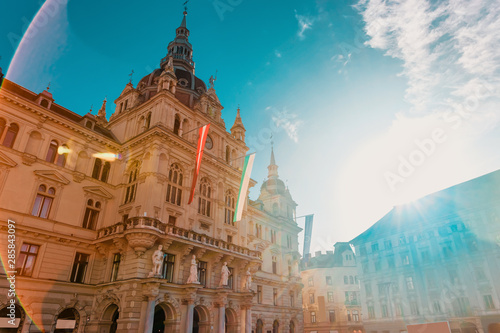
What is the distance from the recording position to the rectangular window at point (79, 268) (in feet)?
86.8

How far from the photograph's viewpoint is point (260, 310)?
4066 centimetres

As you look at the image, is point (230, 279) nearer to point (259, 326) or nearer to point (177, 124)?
point (259, 326)

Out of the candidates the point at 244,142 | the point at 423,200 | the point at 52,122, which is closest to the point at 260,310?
the point at 244,142

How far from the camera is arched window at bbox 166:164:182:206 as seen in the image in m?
30.7

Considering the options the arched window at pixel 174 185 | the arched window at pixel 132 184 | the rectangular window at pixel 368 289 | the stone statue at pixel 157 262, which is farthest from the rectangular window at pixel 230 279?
the rectangular window at pixel 368 289

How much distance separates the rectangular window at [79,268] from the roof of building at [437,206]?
45.9 m

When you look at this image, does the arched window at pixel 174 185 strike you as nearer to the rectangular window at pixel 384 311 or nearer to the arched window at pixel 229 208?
the arched window at pixel 229 208

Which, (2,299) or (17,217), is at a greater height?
(17,217)

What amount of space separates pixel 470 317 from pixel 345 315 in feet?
96.9

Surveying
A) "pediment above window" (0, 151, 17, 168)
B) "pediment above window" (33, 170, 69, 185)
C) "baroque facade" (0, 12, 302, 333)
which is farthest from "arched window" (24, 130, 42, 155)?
"pediment above window" (33, 170, 69, 185)

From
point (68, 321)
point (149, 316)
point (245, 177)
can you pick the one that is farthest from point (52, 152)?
point (245, 177)

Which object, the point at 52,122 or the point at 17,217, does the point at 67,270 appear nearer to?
the point at 17,217

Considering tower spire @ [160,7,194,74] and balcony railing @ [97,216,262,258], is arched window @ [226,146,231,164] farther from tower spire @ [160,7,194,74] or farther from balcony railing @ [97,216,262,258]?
tower spire @ [160,7,194,74]

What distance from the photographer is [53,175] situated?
27.2m
